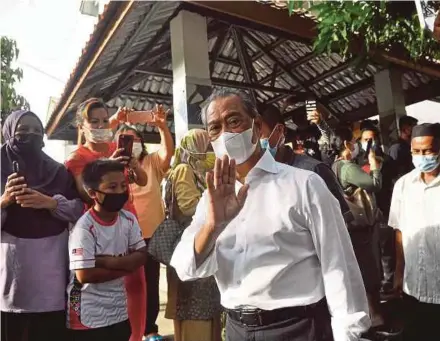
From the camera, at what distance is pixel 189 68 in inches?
188

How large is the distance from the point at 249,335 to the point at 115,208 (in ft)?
3.86

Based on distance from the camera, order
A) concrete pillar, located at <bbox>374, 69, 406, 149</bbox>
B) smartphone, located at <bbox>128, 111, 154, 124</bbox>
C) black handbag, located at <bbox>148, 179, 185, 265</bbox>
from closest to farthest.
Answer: black handbag, located at <bbox>148, 179, 185, 265</bbox> → smartphone, located at <bbox>128, 111, 154, 124</bbox> → concrete pillar, located at <bbox>374, 69, 406, 149</bbox>

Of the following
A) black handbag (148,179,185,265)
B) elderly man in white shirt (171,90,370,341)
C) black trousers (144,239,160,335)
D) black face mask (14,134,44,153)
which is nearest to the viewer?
elderly man in white shirt (171,90,370,341)

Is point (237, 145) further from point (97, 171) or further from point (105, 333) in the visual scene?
point (105, 333)

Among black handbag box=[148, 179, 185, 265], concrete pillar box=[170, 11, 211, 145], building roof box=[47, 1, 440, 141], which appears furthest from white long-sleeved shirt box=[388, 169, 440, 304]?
concrete pillar box=[170, 11, 211, 145]

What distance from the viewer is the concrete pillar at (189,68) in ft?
15.3

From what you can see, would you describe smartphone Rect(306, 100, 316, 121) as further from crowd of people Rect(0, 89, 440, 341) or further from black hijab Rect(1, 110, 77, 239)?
black hijab Rect(1, 110, 77, 239)

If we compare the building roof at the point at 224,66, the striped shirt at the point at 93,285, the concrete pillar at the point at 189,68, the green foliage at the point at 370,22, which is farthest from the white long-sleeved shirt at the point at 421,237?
the concrete pillar at the point at 189,68

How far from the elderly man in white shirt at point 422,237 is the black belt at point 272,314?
64.5 inches

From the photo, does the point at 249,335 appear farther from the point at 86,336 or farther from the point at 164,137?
the point at 164,137

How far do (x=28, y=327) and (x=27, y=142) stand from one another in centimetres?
95

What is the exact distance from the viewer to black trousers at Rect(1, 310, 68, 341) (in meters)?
2.25

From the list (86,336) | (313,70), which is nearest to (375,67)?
(313,70)

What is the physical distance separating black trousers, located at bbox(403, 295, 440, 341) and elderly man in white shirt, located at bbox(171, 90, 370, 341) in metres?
1.70
